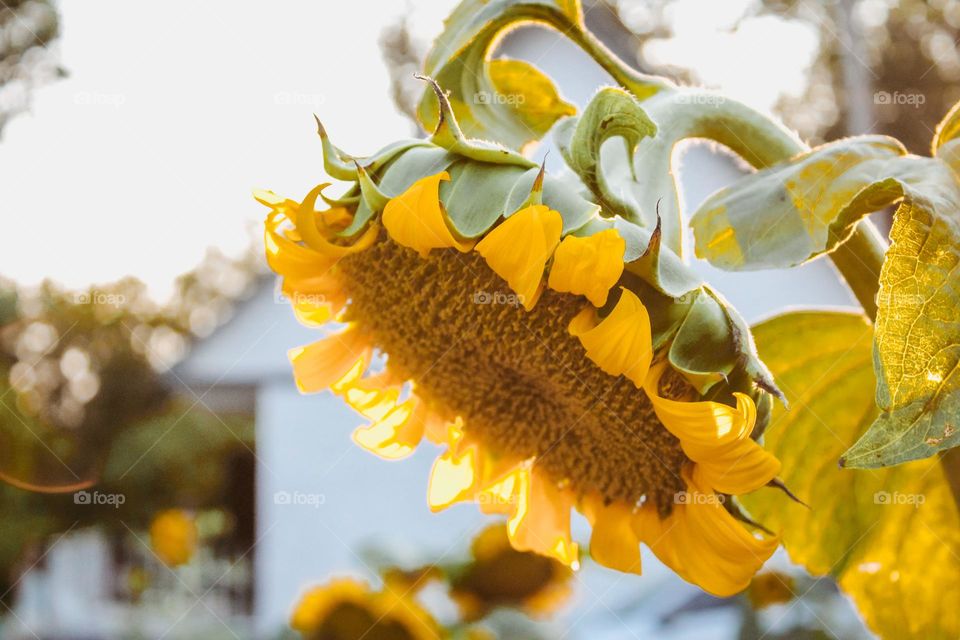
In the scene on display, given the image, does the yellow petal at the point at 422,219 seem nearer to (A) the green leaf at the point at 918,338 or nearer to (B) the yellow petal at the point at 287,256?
(B) the yellow petal at the point at 287,256

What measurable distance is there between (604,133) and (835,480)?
1.03ft

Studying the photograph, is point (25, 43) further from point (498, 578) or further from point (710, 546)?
point (710, 546)

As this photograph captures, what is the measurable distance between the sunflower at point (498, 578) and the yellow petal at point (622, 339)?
5.31 ft

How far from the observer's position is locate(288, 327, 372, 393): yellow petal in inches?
24.6

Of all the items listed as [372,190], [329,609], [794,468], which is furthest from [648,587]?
[372,190]

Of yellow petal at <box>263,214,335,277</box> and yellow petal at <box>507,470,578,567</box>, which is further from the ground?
yellow petal at <box>263,214,335,277</box>

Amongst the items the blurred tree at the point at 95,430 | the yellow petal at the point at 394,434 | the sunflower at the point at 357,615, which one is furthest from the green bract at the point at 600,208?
A: the blurred tree at the point at 95,430

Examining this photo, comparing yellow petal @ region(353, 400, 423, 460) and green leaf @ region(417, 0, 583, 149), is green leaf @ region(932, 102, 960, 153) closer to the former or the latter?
green leaf @ region(417, 0, 583, 149)

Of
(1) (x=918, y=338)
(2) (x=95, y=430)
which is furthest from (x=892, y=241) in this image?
(2) (x=95, y=430)

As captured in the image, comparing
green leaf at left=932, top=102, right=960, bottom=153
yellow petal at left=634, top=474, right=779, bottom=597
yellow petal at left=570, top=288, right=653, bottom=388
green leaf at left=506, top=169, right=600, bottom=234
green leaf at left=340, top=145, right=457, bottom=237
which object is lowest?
yellow petal at left=634, top=474, right=779, bottom=597

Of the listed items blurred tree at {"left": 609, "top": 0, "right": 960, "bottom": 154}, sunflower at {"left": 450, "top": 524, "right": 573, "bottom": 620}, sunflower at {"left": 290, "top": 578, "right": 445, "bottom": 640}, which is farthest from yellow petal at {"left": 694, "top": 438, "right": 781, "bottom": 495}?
blurred tree at {"left": 609, "top": 0, "right": 960, "bottom": 154}

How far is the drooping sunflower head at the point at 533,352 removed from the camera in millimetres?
437

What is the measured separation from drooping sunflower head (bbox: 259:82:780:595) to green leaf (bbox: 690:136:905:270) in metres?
0.04

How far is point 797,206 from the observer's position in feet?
1.50
